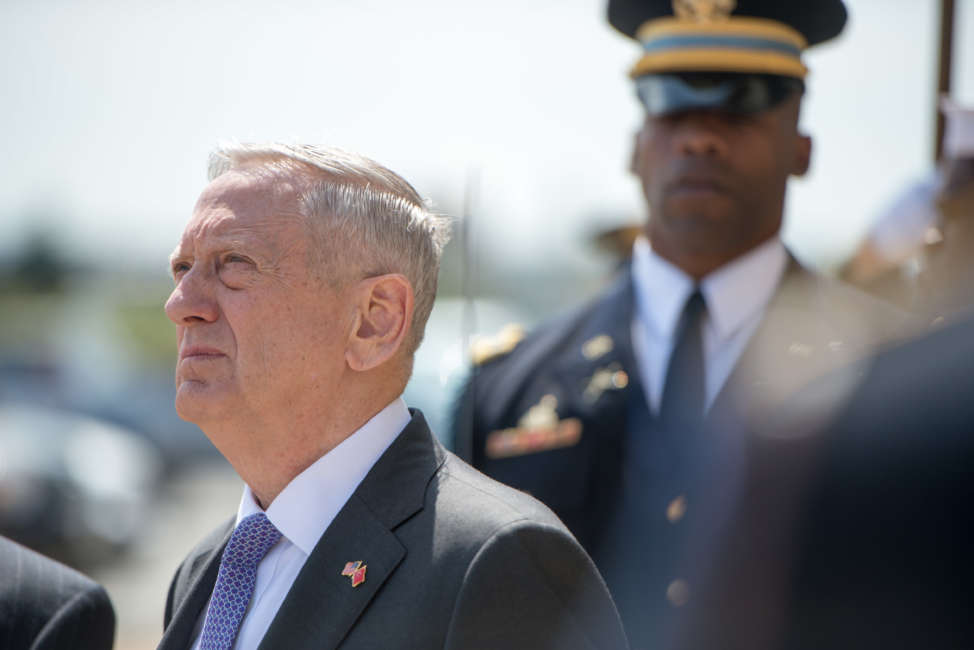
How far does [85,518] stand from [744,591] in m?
13.8

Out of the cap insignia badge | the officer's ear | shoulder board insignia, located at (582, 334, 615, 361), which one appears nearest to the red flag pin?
shoulder board insignia, located at (582, 334, 615, 361)

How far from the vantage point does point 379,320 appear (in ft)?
8.23

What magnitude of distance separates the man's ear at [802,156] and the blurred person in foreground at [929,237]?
39 centimetres

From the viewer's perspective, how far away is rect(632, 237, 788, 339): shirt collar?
11.5 feet

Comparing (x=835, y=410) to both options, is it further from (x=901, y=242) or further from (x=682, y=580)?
(x=901, y=242)

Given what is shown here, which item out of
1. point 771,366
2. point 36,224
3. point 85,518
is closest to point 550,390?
point 771,366

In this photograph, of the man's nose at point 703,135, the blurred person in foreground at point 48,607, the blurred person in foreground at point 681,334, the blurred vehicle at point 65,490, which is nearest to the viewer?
the blurred person in foreground at point 48,607

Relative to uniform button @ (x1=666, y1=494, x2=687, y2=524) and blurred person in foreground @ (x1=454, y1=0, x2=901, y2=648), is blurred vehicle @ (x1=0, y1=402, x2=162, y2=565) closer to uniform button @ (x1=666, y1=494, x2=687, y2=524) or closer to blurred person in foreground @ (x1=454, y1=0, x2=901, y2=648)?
blurred person in foreground @ (x1=454, y1=0, x2=901, y2=648)

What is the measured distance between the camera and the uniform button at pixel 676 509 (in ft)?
10.6

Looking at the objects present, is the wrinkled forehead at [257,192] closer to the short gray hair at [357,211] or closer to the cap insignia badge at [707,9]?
the short gray hair at [357,211]

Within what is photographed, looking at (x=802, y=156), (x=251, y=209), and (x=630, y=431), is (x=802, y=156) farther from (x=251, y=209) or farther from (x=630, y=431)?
(x=251, y=209)

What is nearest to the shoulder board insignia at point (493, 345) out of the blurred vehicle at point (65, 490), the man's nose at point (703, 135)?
the man's nose at point (703, 135)

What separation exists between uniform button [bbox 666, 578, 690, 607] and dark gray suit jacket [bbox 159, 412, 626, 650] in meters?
0.78

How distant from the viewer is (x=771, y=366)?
3326 mm
